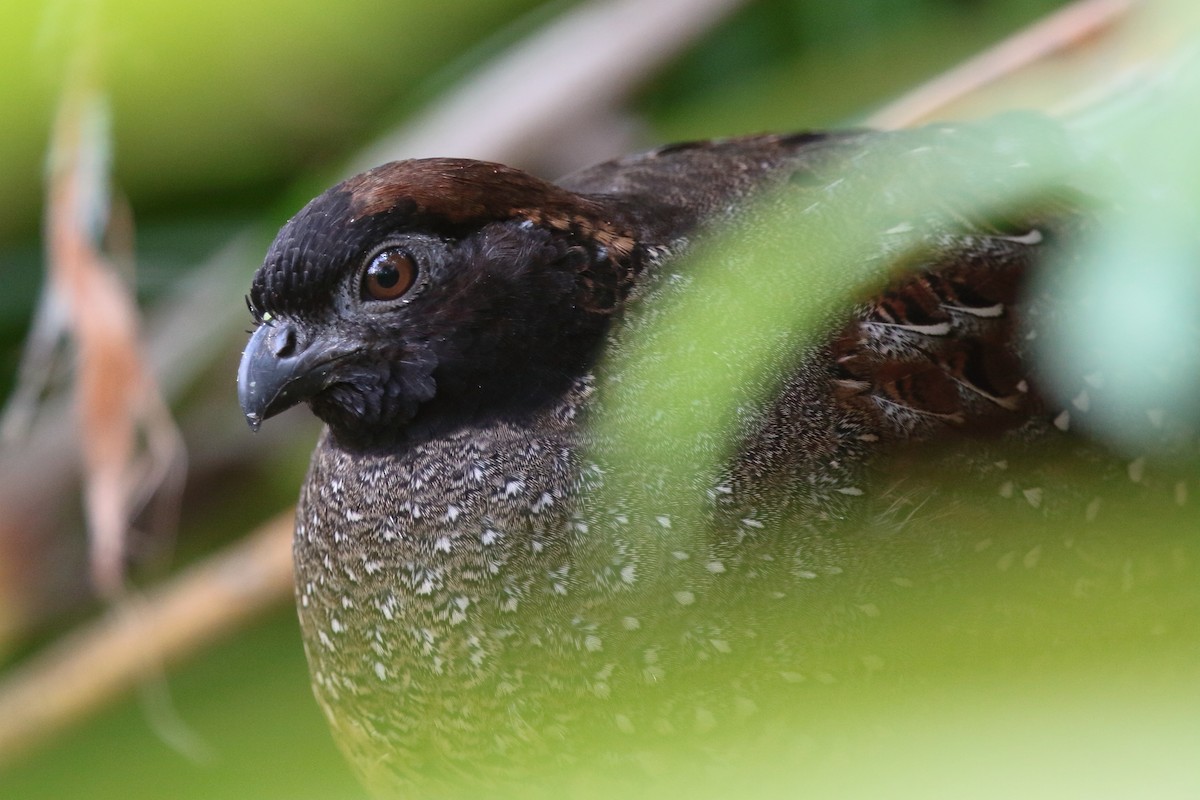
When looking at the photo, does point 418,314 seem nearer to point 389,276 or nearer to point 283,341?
point 389,276

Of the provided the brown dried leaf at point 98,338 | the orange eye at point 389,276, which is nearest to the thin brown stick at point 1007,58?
the orange eye at point 389,276

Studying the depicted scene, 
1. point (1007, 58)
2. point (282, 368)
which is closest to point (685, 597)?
point (282, 368)

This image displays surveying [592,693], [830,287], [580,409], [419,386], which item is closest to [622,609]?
[592,693]

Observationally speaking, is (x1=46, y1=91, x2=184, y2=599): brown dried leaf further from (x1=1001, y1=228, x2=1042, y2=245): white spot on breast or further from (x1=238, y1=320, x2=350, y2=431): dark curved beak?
(x1=1001, y1=228, x2=1042, y2=245): white spot on breast

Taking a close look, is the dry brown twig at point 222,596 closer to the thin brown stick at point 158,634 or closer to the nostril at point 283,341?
the thin brown stick at point 158,634

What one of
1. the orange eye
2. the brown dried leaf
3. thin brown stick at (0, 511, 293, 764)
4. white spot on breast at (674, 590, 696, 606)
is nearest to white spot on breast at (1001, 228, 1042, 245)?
white spot on breast at (674, 590, 696, 606)

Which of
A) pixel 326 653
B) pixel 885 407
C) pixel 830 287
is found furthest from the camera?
pixel 326 653

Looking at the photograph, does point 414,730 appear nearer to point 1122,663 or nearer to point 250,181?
point 1122,663
